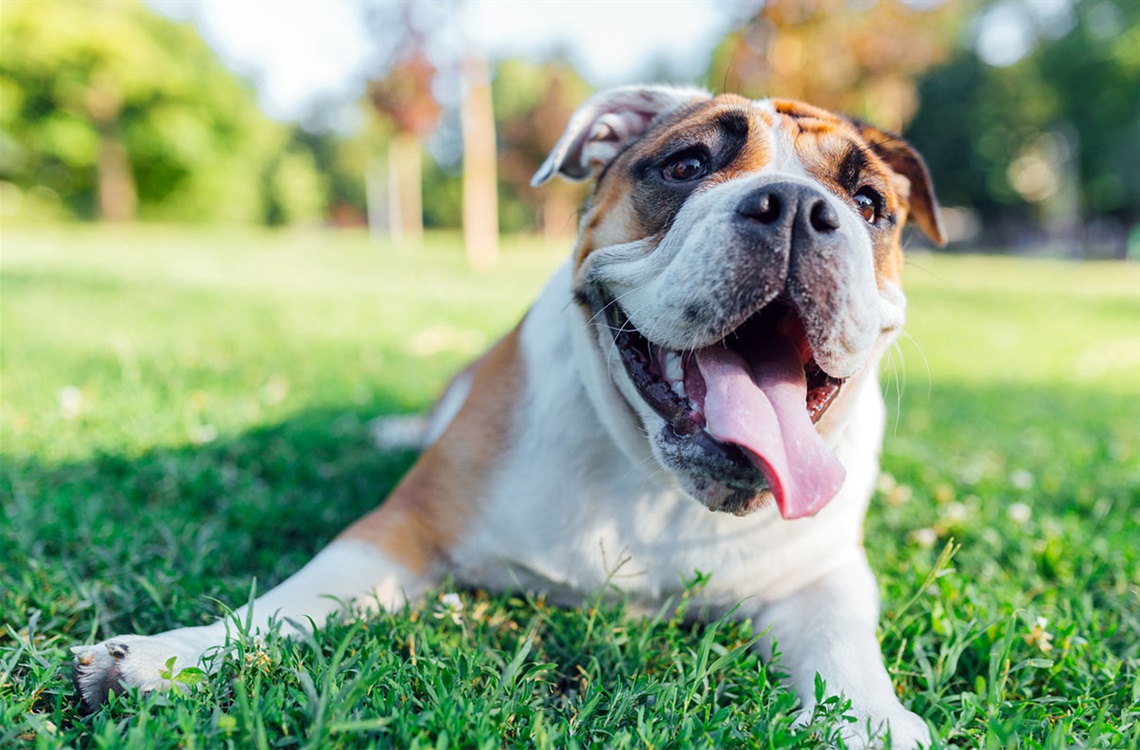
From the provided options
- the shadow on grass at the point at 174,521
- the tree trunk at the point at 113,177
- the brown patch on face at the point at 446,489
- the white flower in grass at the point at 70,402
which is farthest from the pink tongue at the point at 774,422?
the tree trunk at the point at 113,177

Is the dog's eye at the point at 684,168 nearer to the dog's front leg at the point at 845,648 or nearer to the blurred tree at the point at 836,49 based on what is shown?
the dog's front leg at the point at 845,648

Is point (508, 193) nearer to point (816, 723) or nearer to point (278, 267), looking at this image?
point (278, 267)

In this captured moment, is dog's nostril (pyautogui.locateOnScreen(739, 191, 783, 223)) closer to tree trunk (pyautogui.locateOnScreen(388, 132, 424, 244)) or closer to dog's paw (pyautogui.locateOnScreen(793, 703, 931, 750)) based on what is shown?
dog's paw (pyautogui.locateOnScreen(793, 703, 931, 750))

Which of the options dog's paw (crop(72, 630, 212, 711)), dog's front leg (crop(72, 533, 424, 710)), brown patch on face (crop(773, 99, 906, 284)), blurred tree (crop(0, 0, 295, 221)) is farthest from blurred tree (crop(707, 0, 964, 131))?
blurred tree (crop(0, 0, 295, 221))

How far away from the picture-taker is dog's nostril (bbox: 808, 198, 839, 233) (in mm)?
1923

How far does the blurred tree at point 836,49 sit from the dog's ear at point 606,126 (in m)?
13.6

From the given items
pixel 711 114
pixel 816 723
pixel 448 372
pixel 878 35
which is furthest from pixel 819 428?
pixel 878 35

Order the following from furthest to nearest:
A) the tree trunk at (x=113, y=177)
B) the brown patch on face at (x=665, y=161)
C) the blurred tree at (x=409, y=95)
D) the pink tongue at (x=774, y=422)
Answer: the tree trunk at (x=113, y=177)
the blurred tree at (x=409, y=95)
the brown patch on face at (x=665, y=161)
the pink tongue at (x=774, y=422)

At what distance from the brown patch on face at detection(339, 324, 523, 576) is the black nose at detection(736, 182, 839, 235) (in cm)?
98

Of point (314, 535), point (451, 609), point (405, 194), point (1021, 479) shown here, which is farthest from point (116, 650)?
point (405, 194)

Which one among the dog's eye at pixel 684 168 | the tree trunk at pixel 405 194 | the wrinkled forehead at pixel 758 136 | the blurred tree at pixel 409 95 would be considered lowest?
the tree trunk at pixel 405 194

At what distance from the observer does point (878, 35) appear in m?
17.1

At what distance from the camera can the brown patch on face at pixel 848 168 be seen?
239 centimetres

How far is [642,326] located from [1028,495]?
2.72m
